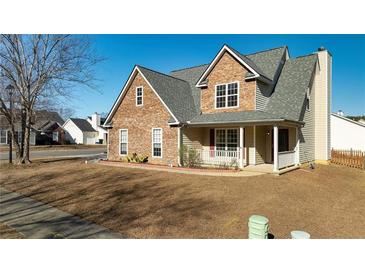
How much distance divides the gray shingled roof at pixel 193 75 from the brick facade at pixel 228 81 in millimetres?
1771

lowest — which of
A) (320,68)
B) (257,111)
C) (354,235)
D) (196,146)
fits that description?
(354,235)

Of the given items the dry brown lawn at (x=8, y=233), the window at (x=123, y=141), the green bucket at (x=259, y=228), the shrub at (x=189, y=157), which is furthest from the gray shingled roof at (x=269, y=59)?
the dry brown lawn at (x=8, y=233)

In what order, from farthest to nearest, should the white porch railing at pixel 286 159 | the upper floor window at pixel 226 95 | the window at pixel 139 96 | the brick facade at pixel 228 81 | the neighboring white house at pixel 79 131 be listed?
the neighboring white house at pixel 79 131
the window at pixel 139 96
the upper floor window at pixel 226 95
the brick facade at pixel 228 81
the white porch railing at pixel 286 159

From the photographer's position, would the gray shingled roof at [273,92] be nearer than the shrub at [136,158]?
Yes

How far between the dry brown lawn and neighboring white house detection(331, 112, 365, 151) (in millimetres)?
27457

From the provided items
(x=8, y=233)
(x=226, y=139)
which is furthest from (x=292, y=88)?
(x=8, y=233)

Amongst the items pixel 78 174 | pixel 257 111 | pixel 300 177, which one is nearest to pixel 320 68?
pixel 257 111

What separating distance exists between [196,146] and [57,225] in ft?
39.8

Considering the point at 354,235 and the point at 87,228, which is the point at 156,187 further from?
the point at 354,235

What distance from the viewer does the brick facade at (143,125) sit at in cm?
1681

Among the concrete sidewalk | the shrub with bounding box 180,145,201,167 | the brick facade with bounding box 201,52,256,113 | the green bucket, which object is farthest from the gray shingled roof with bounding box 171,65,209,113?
the green bucket

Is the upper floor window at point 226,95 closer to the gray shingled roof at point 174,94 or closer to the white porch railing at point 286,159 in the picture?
the gray shingled roof at point 174,94

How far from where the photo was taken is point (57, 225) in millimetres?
6359

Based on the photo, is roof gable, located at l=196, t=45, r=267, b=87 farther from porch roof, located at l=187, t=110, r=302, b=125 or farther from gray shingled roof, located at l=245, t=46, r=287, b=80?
porch roof, located at l=187, t=110, r=302, b=125
